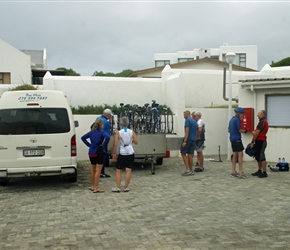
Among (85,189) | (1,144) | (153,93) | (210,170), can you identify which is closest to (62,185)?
(85,189)

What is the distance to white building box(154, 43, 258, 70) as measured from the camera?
50875 mm

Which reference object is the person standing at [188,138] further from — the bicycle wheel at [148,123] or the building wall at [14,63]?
the building wall at [14,63]

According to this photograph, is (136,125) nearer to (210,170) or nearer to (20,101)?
(210,170)

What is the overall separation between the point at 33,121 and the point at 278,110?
26.4ft

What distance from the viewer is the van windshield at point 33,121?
9.49m

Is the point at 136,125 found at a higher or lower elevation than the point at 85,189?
higher

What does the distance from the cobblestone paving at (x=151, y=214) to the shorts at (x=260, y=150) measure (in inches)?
24.2

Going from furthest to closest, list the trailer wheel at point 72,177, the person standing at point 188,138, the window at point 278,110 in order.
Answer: the window at point 278,110 → the person standing at point 188,138 → the trailer wheel at point 72,177

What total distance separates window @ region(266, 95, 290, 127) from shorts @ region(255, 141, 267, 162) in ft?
10.1

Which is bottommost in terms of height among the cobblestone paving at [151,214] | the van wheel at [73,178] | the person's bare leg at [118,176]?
the cobblestone paving at [151,214]

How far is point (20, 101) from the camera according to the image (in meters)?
9.78

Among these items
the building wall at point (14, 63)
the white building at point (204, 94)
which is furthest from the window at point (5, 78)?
the white building at point (204, 94)

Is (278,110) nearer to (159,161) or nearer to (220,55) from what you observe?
(159,161)

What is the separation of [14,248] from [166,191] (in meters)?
4.36
